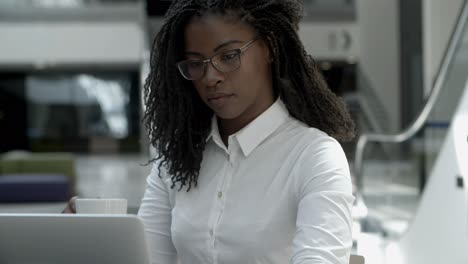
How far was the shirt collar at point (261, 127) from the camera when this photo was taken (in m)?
1.63

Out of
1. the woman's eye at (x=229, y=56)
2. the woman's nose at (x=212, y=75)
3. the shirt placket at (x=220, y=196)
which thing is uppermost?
the woman's eye at (x=229, y=56)

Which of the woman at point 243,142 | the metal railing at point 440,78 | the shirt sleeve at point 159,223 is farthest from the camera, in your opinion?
the metal railing at point 440,78

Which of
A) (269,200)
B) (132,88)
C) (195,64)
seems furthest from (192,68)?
(132,88)

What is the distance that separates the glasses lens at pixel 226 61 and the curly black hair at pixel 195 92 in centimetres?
9

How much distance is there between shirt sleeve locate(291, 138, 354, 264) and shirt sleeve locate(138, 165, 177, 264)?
434 millimetres

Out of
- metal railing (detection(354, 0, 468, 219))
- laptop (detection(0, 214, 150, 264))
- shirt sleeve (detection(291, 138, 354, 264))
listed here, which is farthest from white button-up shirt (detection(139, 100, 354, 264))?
metal railing (detection(354, 0, 468, 219))

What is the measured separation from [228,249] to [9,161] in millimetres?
9695

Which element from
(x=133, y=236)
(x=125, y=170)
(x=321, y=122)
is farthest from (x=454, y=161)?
(x=125, y=170)

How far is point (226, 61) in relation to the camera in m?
1.54

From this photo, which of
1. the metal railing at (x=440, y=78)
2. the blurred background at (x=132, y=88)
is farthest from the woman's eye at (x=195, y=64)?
the metal railing at (x=440, y=78)

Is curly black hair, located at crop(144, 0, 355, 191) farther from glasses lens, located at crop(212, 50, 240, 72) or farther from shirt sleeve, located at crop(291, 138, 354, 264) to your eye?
shirt sleeve, located at crop(291, 138, 354, 264)

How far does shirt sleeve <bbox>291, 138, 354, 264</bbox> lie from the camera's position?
54.0 inches

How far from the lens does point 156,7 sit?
3.05 meters

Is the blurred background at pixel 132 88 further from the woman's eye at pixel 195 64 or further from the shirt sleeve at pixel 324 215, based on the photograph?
the shirt sleeve at pixel 324 215
